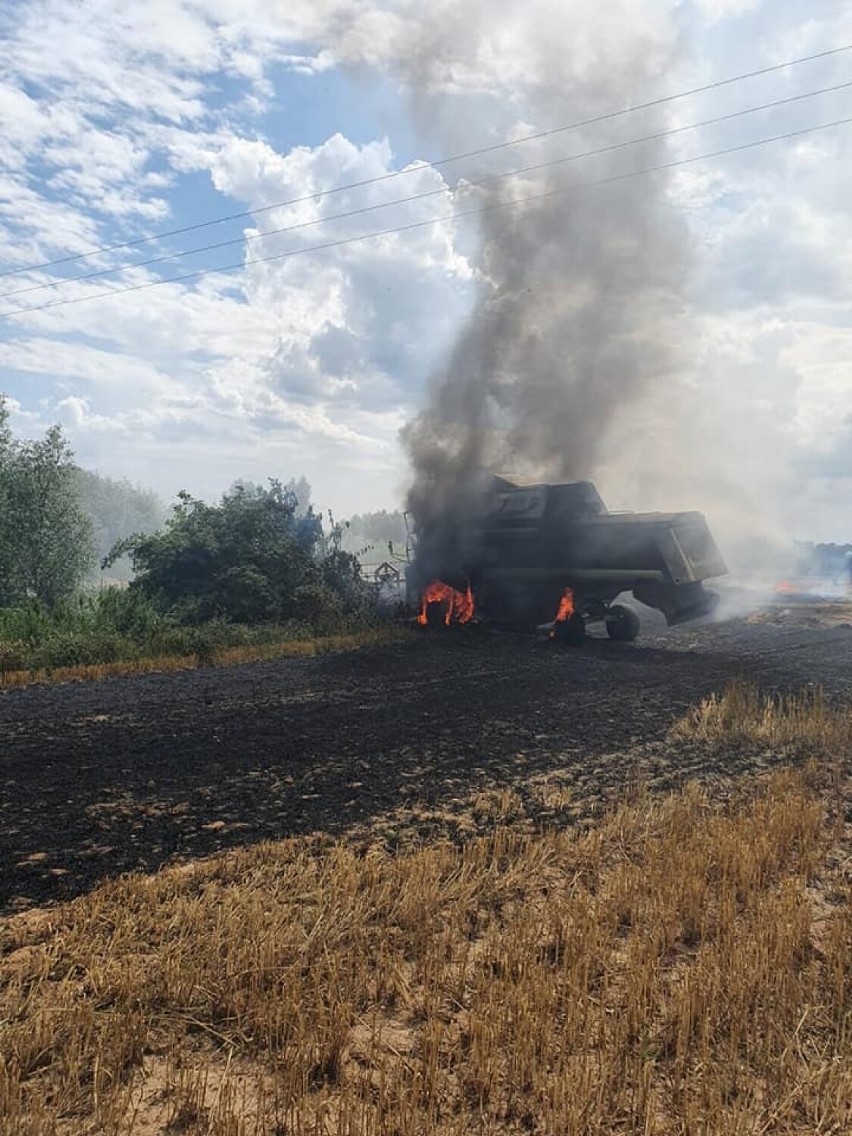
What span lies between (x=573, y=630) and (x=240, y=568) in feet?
33.8

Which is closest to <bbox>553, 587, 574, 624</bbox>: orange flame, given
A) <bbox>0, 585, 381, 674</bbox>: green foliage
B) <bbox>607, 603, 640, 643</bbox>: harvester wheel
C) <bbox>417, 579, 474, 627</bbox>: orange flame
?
<bbox>607, 603, 640, 643</bbox>: harvester wheel

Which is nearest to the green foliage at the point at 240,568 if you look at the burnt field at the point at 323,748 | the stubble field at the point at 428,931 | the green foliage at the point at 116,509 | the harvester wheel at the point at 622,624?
the burnt field at the point at 323,748

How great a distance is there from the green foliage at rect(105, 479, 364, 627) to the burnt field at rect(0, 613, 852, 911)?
5.78m

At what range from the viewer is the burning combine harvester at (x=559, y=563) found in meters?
17.9

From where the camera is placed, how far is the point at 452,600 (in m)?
21.6

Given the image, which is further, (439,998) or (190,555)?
(190,555)

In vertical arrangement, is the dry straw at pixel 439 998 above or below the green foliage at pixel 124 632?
below

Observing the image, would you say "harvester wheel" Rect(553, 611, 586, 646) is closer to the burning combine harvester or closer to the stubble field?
the burning combine harvester

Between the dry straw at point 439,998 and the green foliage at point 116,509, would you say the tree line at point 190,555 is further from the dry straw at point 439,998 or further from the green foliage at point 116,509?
the green foliage at point 116,509

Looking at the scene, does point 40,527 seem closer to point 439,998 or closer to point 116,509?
point 439,998

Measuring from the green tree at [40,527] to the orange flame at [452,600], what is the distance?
48.9ft

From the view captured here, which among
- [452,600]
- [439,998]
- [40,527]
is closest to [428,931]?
[439,998]

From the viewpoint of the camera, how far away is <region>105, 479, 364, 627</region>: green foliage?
22.5 m

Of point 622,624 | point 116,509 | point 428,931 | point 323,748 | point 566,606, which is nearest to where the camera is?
point 428,931
